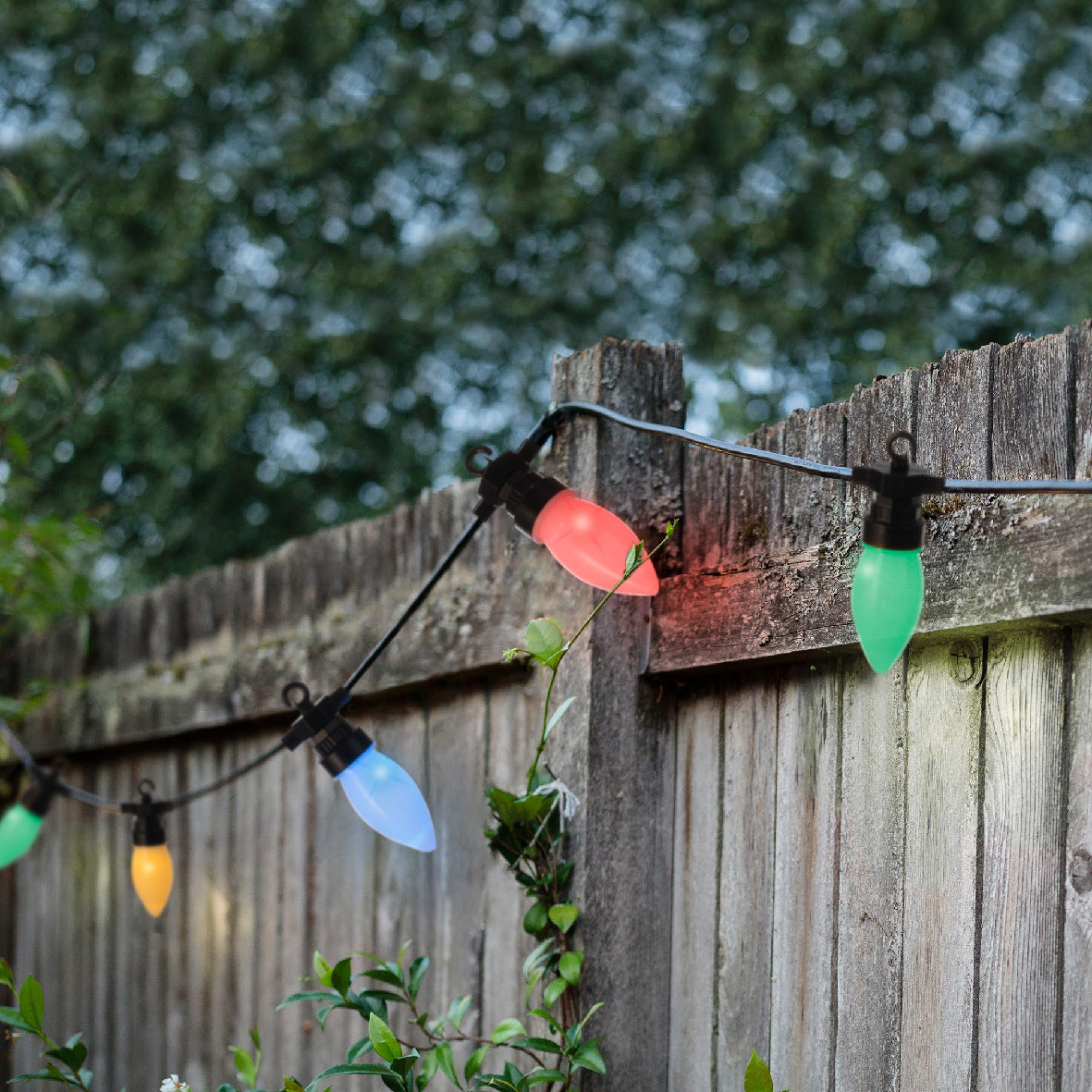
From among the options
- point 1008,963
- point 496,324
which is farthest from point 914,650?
point 496,324

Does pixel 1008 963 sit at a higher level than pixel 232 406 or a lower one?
lower

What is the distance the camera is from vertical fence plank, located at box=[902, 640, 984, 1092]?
1088mm

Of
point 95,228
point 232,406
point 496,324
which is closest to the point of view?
point 232,406

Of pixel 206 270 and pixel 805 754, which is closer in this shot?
pixel 805 754

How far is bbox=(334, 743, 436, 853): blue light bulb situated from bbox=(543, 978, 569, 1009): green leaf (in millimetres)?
208

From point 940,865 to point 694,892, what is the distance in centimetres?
38

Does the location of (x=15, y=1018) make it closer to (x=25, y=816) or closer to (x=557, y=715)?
(x=25, y=816)

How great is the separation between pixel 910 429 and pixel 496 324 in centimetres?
563

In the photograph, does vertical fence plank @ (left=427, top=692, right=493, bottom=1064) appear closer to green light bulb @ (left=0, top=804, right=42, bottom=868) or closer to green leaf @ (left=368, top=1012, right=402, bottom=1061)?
green leaf @ (left=368, top=1012, right=402, bottom=1061)

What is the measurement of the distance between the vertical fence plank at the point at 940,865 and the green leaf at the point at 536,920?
0.43 meters

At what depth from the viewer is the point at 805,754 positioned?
1.29 metres

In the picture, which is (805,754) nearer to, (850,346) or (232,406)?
(232,406)

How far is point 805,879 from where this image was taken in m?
1.27

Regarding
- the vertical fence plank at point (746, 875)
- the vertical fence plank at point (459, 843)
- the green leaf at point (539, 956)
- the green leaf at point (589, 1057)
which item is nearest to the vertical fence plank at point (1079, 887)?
the vertical fence plank at point (746, 875)
